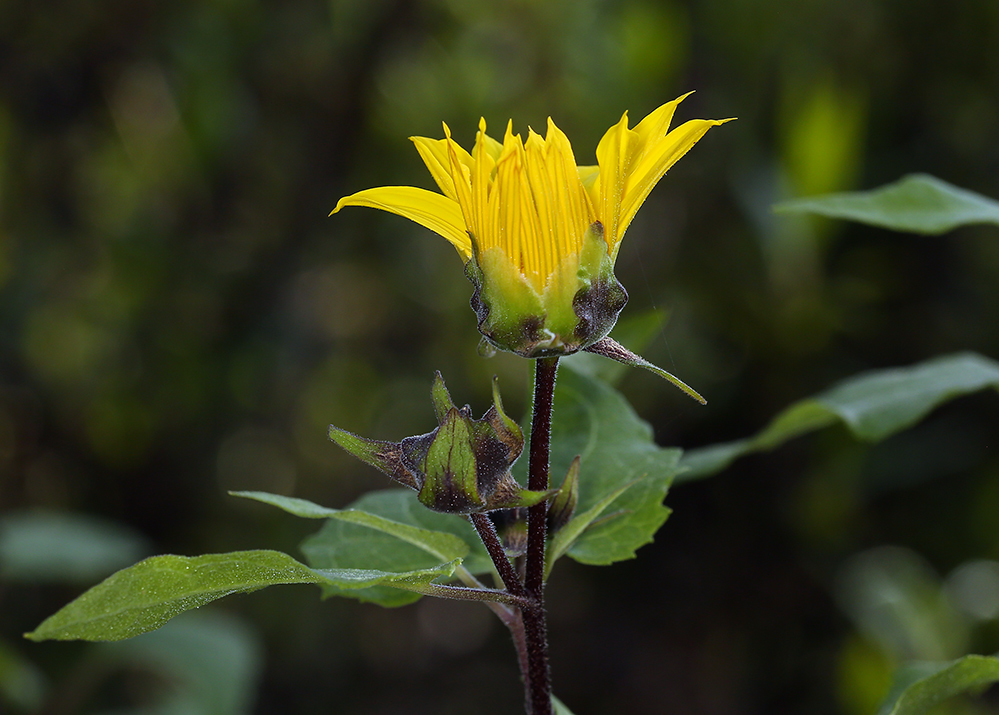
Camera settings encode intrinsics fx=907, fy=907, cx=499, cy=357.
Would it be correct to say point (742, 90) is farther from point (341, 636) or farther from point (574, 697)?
point (341, 636)

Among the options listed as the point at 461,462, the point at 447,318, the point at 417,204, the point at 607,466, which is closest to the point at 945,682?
the point at 607,466

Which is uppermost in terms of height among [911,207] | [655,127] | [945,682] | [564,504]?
[655,127]

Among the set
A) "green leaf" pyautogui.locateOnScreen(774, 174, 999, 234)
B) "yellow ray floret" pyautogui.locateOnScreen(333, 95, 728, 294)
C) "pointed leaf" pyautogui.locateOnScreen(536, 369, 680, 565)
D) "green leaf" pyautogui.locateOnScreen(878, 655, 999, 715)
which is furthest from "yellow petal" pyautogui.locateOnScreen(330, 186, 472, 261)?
"green leaf" pyautogui.locateOnScreen(878, 655, 999, 715)

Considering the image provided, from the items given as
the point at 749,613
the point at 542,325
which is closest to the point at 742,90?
the point at 749,613

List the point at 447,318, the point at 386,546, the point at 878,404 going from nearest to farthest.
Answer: the point at 386,546, the point at 878,404, the point at 447,318

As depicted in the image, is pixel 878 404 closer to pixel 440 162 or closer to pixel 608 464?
pixel 608 464

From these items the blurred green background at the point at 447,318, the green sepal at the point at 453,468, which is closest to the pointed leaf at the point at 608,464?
the green sepal at the point at 453,468
